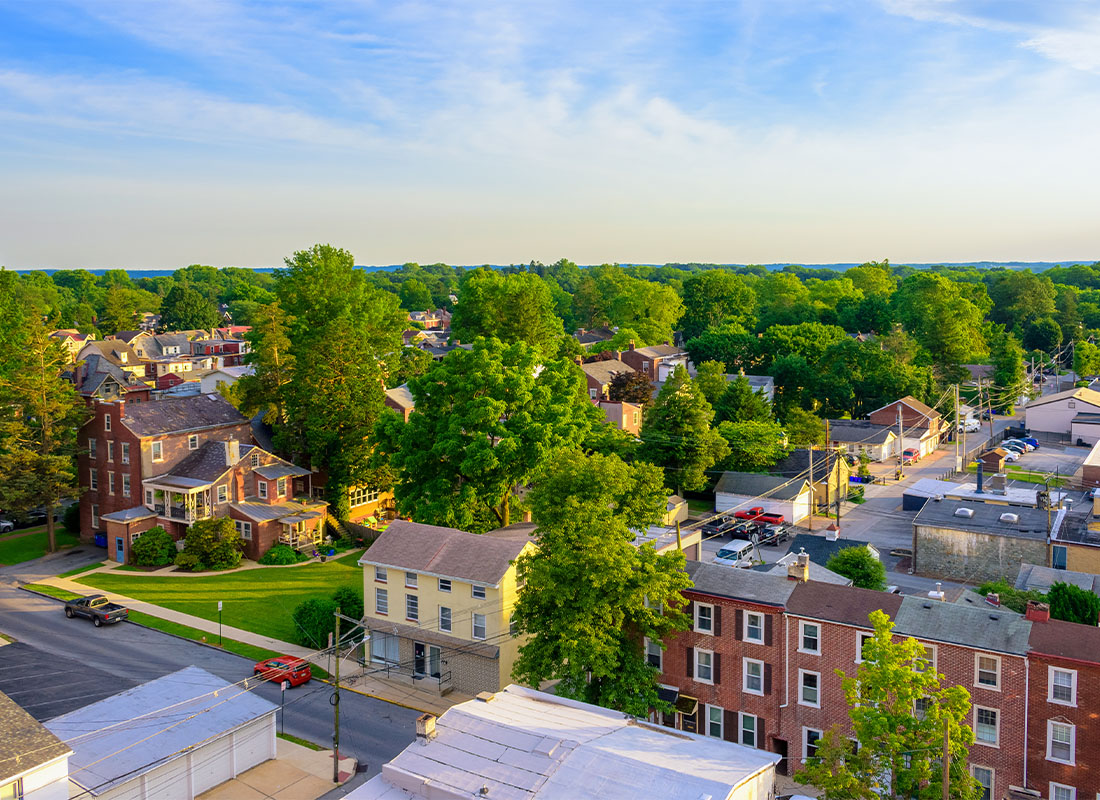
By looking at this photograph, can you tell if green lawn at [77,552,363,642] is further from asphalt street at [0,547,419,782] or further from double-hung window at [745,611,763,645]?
double-hung window at [745,611,763,645]

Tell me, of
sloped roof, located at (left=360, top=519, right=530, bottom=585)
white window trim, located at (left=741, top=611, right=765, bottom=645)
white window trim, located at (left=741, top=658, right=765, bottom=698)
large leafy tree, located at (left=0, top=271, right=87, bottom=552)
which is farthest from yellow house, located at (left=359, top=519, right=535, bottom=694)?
large leafy tree, located at (left=0, top=271, right=87, bottom=552)

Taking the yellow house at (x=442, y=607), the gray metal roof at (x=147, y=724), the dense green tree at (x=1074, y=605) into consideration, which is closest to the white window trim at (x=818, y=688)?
the dense green tree at (x=1074, y=605)

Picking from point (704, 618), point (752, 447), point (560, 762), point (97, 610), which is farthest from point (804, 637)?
point (752, 447)

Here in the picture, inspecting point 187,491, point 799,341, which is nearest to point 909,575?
point 187,491

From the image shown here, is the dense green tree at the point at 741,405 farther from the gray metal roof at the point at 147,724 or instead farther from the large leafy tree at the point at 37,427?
the gray metal roof at the point at 147,724

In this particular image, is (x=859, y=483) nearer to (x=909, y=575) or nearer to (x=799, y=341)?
(x=909, y=575)
